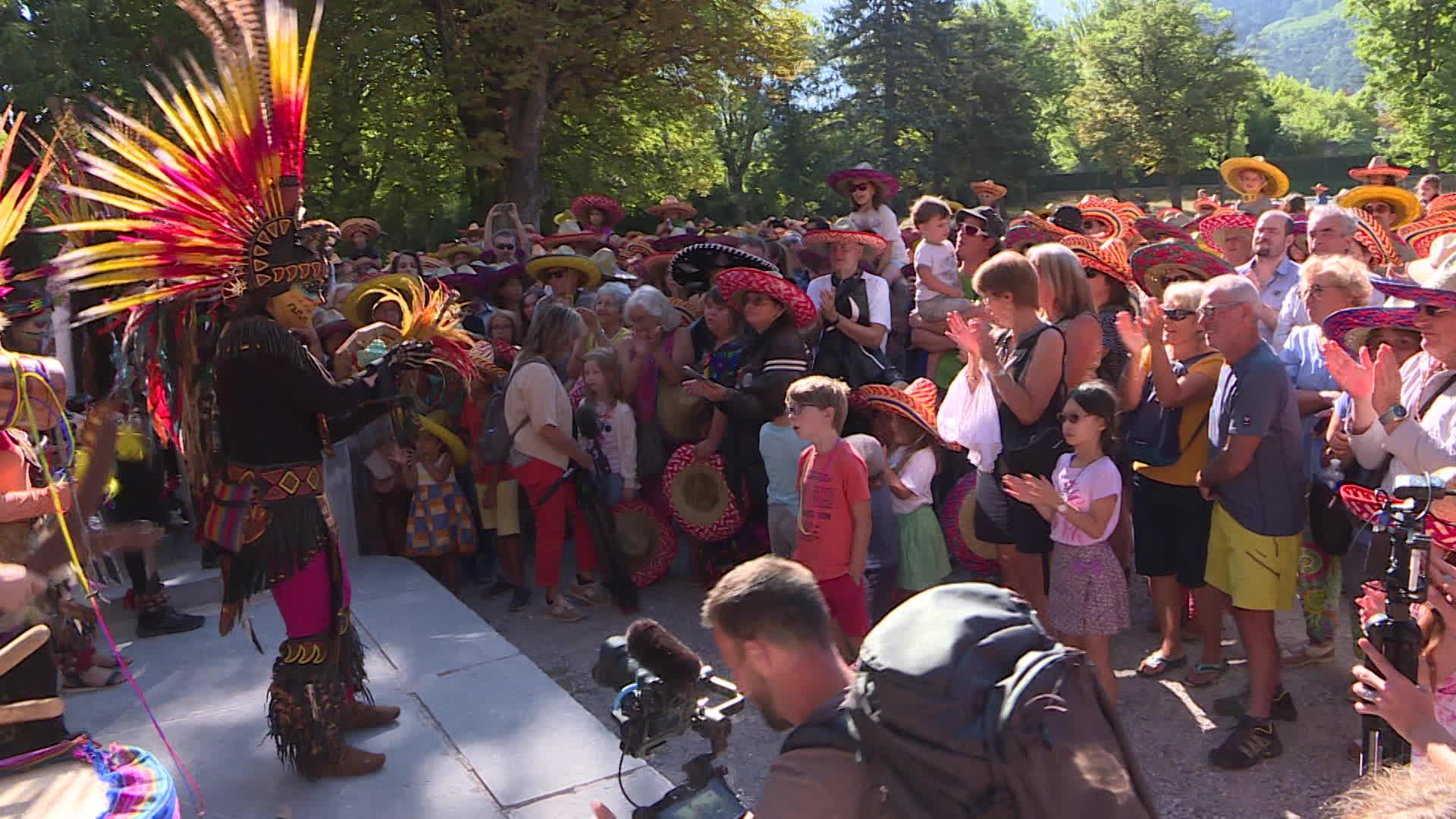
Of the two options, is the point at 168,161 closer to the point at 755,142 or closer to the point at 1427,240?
the point at 1427,240

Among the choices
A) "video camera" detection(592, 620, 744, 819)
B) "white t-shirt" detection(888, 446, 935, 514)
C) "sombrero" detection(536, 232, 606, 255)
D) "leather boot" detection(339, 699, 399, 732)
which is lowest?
"leather boot" detection(339, 699, 399, 732)

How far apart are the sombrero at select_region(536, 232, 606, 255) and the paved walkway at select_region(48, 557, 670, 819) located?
561 centimetres

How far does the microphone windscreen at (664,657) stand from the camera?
1.99m

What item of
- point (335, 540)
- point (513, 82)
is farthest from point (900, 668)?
point (513, 82)

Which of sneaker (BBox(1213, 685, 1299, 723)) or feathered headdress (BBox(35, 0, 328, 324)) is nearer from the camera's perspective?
feathered headdress (BBox(35, 0, 328, 324))

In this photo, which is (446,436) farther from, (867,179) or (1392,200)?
(1392,200)

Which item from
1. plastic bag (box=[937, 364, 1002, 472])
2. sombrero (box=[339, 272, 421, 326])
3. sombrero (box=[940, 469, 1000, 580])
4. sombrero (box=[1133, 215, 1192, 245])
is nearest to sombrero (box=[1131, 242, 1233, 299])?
plastic bag (box=[937, 364, 1002, 472])

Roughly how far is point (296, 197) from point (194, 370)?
680 mm

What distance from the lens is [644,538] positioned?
6.41 m

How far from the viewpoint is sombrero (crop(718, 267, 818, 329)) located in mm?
5488

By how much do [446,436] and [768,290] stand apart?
7.23 ft

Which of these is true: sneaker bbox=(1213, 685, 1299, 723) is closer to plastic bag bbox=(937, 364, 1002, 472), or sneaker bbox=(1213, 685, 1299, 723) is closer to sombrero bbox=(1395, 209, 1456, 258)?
plastic bag bbox=(937, 364, 1002, 472)

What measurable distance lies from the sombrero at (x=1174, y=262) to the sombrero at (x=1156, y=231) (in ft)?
5.10

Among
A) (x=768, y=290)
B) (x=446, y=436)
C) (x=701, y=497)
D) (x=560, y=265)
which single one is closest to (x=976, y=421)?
(x=768, y=290)
